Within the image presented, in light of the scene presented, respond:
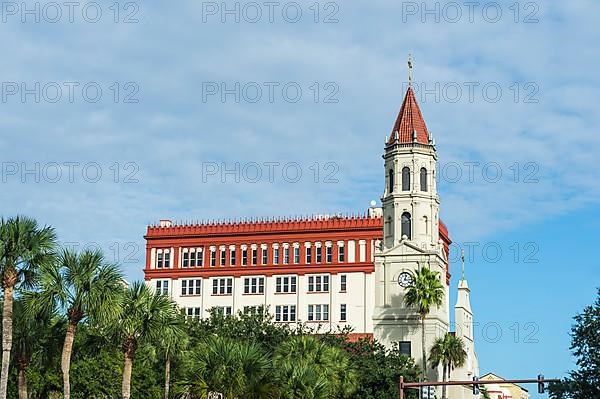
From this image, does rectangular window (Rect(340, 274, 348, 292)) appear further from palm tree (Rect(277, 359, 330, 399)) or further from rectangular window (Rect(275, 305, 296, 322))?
palm tree (Rect(277, 359, 330, 399))

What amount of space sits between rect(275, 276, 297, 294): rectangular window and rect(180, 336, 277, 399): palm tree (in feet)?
216

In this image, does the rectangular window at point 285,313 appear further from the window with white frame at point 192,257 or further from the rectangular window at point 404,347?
the rectangular window at point 404,347

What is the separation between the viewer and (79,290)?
49.5 meters

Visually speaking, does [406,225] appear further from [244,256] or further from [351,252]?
[244,256]

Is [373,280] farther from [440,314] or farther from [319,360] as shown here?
[319,360]

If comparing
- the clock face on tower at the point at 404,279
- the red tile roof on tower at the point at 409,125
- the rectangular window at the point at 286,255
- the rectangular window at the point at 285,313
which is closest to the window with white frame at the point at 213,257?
the rectangular window at the point at 286,255

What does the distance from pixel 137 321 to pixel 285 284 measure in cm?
6244

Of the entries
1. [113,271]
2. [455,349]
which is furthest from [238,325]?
[113,271]

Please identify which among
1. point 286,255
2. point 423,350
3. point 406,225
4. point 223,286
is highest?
point 406,225

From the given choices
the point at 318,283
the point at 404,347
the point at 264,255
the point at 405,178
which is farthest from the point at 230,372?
the point at 264,255

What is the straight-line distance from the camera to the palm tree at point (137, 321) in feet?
168

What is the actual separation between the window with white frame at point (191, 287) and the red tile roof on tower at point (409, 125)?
96.0 ft

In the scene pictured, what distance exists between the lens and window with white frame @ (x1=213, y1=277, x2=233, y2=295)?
4530 inches

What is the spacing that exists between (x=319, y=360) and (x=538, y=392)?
18318mm
